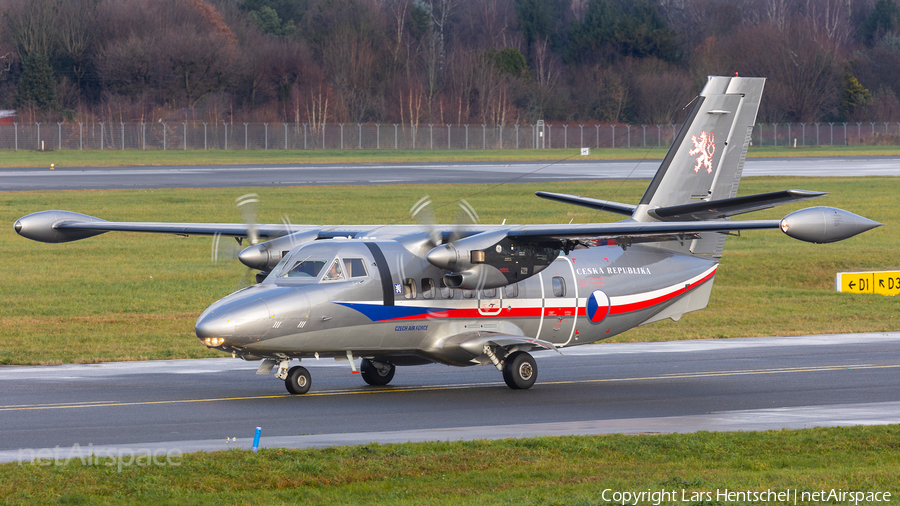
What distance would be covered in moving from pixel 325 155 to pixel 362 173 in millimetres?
21497

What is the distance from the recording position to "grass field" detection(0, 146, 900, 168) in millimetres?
78750

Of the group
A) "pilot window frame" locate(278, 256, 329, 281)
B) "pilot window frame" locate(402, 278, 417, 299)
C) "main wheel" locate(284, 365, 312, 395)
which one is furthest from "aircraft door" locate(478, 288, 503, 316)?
"main wheel" locate(284, 365, 312, 395)

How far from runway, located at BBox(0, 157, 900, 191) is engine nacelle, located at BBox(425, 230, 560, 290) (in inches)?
1542

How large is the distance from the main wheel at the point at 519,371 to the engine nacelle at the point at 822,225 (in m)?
5.29

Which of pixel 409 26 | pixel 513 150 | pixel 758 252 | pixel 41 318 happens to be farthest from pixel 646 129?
pixel 41 318

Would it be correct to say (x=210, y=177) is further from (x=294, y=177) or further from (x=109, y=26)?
(x=109, y=26)

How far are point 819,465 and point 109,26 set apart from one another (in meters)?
107

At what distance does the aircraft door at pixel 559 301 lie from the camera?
62.1ft

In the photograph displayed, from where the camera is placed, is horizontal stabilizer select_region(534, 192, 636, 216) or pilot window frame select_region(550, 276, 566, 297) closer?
pilot window frame select_region(550, 276, 566, 297)

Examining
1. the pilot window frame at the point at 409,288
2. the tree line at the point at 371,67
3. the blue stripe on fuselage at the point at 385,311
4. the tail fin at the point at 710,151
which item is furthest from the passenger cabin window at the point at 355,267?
the tree line at the point at 371,67

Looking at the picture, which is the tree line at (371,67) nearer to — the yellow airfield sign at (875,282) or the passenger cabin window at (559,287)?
the yellow airfield sign at (875,282)

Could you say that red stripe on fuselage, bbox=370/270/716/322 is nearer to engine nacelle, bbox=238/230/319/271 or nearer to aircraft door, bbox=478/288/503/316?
aircraft door, bbox=478/288/503/316

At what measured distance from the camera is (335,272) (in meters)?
17.0

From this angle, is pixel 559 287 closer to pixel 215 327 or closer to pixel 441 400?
pixel 441 400
